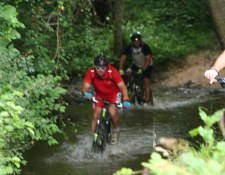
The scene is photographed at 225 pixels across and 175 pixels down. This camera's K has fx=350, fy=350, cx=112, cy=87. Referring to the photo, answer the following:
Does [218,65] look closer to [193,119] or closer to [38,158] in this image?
[38,158]

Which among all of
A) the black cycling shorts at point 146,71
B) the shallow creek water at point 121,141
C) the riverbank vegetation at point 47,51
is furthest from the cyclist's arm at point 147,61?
the riverbank vegetation at point 47,51

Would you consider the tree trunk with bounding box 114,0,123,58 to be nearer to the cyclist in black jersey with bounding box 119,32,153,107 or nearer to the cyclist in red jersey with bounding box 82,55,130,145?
the cyclist in black jersey with bounding box 119,32,153,107

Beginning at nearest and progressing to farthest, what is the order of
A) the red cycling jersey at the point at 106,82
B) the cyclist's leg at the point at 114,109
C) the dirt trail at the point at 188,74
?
the red cycling jersey at the point at 106,82
the cyclist's leg at the point at 114,109
the dirt trail at the point at 188,74

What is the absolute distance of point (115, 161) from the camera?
659cm

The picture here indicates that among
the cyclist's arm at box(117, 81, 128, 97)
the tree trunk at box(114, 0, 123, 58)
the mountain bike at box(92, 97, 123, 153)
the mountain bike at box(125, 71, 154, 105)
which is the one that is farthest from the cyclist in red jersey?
the tree trunk at box(114, 0, 123, 58)

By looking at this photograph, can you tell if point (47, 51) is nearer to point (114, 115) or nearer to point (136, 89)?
point (114, 115)

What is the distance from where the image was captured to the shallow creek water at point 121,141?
6.31 m

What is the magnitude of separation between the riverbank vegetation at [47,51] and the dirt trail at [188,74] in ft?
2.22

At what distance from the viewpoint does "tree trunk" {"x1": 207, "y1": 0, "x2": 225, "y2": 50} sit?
5730mm

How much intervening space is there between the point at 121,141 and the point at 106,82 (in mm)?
1598

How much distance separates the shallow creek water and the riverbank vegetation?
1.86 feet

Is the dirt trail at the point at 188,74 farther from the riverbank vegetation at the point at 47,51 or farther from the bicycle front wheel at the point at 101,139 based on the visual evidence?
the bicycle front wheel at the point at 101,139

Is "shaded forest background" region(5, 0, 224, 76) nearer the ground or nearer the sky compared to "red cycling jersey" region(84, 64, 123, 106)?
nearer the sky

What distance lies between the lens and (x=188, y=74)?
57.8 ft
